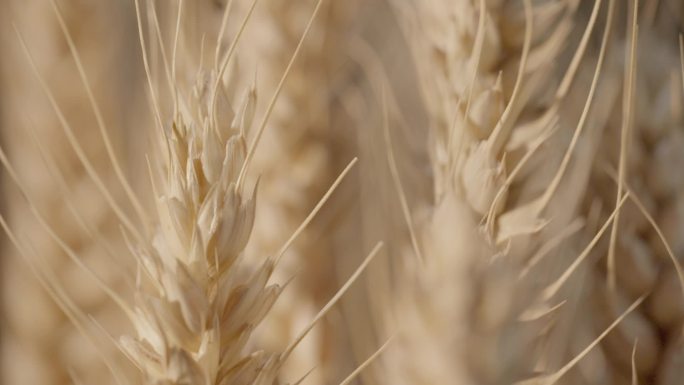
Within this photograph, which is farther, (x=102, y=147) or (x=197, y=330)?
(x=102, y=147)

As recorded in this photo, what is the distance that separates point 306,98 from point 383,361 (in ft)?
0.85

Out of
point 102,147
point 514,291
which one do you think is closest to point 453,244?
point 514,291

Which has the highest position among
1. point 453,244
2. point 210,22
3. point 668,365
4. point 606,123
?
point 210,22

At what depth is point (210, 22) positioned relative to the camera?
3.61 ft

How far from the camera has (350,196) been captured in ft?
3.72

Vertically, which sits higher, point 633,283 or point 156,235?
point 156,235

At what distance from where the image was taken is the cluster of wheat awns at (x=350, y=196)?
692mm

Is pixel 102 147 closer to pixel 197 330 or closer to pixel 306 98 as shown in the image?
pixel 306 98

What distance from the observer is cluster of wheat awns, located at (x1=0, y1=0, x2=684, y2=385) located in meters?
0.69

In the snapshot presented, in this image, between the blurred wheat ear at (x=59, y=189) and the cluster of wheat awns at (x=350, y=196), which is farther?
the blurred wheat ear at (x=59, y=189)

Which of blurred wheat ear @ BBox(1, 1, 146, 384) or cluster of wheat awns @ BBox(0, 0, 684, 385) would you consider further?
blurred wheat ear @ BBox(1, 1, 146, 384)

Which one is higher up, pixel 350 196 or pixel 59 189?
pixel 59 189

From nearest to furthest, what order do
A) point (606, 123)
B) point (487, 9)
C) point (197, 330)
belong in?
point (197, 330) < point (487, 9) < point (606, 123)

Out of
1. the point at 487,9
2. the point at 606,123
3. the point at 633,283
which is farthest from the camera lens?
the point at 606,123
